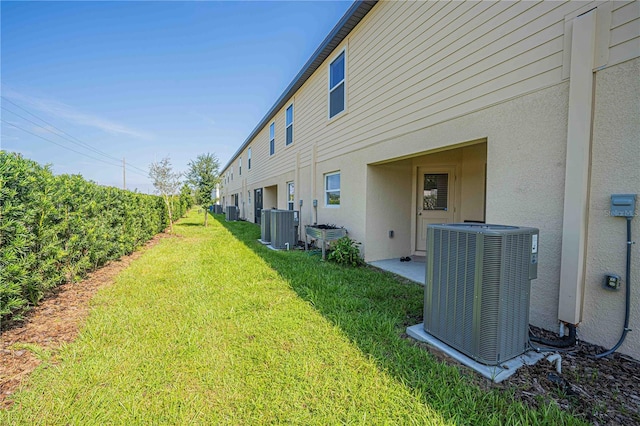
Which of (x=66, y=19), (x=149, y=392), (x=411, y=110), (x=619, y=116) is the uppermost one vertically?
(x=66, y=19)

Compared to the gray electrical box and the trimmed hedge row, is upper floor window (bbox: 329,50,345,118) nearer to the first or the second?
the gray electrical box

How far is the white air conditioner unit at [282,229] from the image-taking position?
8.07 meters

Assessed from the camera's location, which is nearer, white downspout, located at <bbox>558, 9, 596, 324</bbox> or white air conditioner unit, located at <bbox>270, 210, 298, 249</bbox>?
white downspout, located at <bbox>558, 9, 596, 324</bbox>

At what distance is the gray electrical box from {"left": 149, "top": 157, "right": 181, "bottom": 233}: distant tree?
→ 14401mm

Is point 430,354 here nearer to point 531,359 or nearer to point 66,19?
point 531,359

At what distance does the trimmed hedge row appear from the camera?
9.01 feet

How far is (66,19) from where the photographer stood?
7.39 meters

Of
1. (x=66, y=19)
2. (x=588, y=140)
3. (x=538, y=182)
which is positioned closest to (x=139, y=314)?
(x=538, y=182)

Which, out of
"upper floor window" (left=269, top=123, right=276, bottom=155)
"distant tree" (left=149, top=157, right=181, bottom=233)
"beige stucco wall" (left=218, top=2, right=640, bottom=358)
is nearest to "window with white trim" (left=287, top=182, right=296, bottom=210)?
"upper floor window" (left=269, top=123, right=276, bottom=155)

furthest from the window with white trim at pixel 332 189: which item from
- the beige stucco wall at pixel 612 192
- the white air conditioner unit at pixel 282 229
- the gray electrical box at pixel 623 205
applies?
the gray electrical box at pixel 623 205

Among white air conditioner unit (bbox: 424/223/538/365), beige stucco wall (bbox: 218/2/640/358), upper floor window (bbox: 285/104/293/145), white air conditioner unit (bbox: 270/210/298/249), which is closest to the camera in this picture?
white air conditioner unit (bbox: 424/223/538/365)

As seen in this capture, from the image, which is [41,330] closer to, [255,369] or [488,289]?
[255,369]

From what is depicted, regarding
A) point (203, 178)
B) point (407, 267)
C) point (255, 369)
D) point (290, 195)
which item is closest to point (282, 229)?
point (290, 195)

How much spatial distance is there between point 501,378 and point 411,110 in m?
4.04
